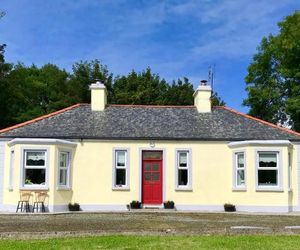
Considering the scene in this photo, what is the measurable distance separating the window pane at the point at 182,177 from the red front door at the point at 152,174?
96 cm

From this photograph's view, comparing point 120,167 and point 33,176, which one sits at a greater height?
point 120,167

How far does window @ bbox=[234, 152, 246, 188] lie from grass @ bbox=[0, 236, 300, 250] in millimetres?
11188

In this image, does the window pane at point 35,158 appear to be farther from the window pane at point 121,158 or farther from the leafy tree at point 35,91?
the leafy tree at point 35,91

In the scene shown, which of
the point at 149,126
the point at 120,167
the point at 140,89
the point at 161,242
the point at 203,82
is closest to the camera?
the point at 161,242

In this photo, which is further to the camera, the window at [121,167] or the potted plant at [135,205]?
the window at [121,167]

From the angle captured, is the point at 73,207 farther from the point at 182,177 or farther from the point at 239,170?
the point at 239,170

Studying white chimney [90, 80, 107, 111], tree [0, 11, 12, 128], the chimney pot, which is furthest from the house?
tree [0, 11, 12, 128]

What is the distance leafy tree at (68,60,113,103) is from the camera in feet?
162

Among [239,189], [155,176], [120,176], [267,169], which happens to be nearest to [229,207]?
[239,189]

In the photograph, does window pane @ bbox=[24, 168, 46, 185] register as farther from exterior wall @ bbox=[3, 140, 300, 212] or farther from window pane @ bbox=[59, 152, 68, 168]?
exterior wall @ bbox=[3, 140, 300, 212]

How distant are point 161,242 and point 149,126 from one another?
14017 millimetres

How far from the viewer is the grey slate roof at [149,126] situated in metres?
24.1

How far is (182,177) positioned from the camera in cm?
2431

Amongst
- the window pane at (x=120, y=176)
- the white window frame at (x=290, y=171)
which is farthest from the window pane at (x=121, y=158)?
the white window frame at (x=290, y=171)
